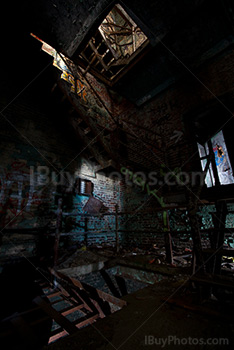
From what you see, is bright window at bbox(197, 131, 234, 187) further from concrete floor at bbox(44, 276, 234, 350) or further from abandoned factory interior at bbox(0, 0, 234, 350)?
concrete floor at bbox(44, 276, 234, 350)

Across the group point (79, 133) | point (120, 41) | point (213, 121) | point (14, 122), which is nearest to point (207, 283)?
point (79, 133)

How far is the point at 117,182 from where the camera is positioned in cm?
736

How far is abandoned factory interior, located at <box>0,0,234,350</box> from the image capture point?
163 centimetres

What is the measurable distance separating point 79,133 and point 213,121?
208 inches

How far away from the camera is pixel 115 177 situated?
7.30m

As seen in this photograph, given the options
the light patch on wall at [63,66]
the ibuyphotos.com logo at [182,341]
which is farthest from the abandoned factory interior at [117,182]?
the light patch on wall at [63,66]

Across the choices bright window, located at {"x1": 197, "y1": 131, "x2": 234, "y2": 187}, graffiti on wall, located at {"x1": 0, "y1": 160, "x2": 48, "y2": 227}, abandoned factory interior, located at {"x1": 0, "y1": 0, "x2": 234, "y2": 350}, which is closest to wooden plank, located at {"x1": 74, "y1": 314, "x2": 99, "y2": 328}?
abandoned factory interior, located at {"x1": 0, "y1": 0, "x2": 234, "y2": 350}

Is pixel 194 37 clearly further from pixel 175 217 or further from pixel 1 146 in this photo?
pixel 1 146

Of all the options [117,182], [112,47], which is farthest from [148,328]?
[112,47]

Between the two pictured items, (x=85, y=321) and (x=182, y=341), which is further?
(x=85, y=321)

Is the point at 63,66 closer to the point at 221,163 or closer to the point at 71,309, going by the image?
the point at 221,163

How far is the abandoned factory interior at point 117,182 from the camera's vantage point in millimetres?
1631

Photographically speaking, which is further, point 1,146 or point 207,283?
point 1,146

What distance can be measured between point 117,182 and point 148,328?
620 centimetres
